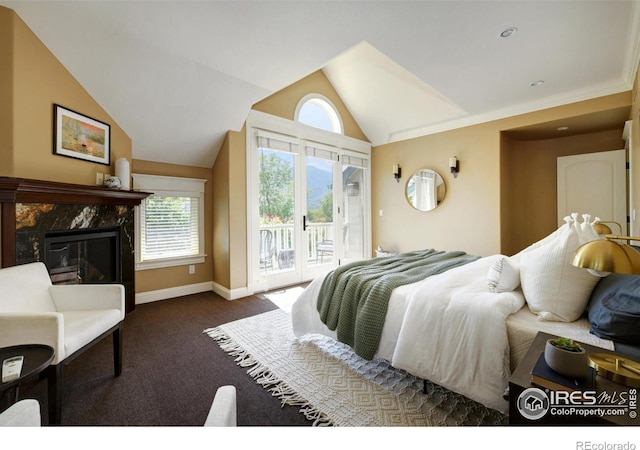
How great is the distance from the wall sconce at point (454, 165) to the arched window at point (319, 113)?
6.33ft

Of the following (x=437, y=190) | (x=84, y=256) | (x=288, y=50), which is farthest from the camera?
(x=437, y=190)

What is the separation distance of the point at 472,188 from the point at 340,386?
3.52 meters

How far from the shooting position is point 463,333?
1.44 m

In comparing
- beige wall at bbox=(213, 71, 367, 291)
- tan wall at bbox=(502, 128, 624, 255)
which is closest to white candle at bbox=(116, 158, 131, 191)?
beige wall at bbox=(213, 71, 367, 291)

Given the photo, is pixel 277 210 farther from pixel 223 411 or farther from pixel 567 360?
pixel 567 360

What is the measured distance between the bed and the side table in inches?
66.6

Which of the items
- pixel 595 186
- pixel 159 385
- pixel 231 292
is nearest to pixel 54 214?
pixel 159 385

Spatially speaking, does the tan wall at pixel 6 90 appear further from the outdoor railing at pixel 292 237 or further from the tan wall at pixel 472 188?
the tan wall at pixel 472 188

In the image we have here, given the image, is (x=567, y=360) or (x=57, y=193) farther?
(x=57, y=193)

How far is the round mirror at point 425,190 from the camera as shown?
4.43 meters

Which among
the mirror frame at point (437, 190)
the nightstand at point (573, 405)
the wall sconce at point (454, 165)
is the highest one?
the wall sconce at point (454, 165)

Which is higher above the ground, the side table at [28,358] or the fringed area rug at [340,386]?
the side table at [28,358]

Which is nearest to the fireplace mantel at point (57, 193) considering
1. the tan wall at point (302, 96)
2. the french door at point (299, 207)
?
the french door at point (299, 207)
